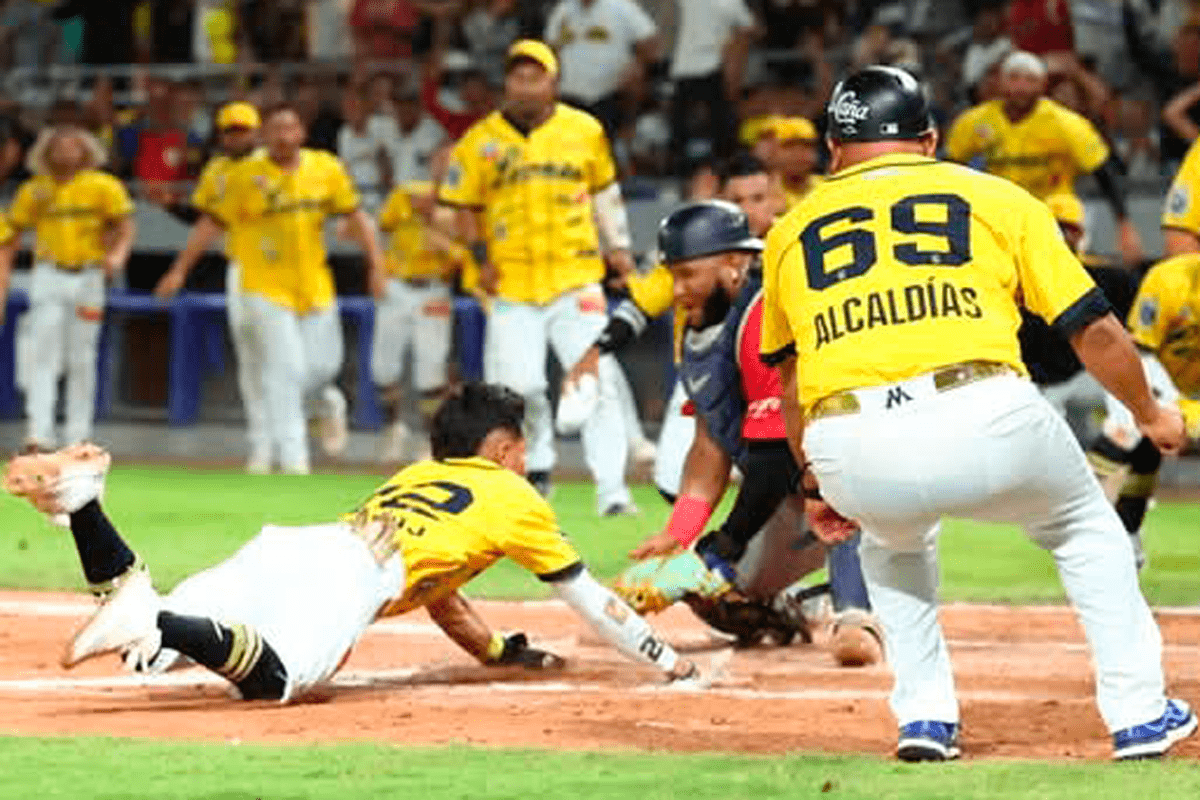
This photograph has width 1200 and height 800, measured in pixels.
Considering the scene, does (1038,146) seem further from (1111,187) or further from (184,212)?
(184,212)

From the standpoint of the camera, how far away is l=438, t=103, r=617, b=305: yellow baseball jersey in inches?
626

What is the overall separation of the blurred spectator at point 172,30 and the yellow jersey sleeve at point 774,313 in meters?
18.8

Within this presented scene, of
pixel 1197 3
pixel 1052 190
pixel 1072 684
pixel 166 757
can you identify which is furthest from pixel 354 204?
pixel 166 757

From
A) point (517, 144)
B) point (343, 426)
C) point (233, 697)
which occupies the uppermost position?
point (517, 144)

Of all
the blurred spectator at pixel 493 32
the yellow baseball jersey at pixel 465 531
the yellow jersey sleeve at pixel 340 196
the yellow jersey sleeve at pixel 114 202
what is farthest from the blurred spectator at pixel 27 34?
the yellow baseball jersey at pixel 465 531

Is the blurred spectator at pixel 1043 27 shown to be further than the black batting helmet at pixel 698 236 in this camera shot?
Yes

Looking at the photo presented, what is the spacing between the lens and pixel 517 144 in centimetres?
1598

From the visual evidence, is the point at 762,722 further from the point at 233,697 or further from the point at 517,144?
the point at 517,144

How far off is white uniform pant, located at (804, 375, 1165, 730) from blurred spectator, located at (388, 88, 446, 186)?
15.5 m

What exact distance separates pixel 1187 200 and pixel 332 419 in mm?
10158

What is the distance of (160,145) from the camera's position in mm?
24062

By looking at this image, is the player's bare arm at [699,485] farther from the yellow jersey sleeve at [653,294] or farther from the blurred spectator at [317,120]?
the blurred spectator at [317,120]

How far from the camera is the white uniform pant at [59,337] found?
805 inches

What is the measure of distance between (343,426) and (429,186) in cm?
204
